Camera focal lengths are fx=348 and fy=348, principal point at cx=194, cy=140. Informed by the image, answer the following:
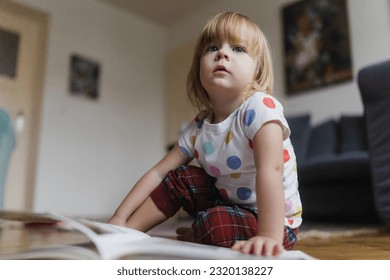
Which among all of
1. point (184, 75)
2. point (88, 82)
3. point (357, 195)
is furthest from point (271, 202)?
point (357, 195)

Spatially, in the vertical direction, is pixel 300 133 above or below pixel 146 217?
above

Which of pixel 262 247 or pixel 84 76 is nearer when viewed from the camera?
pixel 262 247

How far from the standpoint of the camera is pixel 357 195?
3.81 ft

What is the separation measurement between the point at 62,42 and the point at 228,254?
619mm

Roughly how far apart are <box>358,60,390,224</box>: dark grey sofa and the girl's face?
412mm

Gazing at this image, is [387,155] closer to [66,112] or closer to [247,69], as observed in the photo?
[247,69]

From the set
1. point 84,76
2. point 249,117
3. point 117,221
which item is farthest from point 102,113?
point 249,117

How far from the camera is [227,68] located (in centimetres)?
44

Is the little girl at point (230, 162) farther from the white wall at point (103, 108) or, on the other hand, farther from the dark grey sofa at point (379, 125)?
the dark grey sofa at point (379, 125)

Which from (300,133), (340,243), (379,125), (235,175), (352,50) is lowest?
(340,243)

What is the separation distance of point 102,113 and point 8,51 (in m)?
0.30

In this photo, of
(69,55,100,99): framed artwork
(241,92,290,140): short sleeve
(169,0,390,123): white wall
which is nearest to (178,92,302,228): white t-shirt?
(241,92,290,140): short sleeve

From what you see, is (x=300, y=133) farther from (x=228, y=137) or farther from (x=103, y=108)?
(x=228, y=137)
